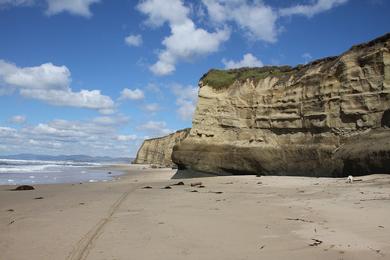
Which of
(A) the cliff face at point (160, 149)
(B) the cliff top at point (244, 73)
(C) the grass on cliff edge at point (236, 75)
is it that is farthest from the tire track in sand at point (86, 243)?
(A) the cliff face at point (160, 149)

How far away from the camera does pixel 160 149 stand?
81312 millimetres

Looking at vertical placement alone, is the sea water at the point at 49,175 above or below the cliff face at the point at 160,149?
below

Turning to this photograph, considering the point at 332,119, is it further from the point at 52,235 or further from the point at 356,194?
the point at 52,235

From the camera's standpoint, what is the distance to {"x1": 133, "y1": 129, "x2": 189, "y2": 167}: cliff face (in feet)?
237

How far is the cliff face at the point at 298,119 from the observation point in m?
15.8

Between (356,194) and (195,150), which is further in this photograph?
(195,150)

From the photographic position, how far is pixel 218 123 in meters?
23.6

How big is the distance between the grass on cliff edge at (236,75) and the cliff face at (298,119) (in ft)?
0.21

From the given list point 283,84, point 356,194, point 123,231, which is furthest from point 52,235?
point 283,84

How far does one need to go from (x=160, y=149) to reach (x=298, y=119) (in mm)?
63195

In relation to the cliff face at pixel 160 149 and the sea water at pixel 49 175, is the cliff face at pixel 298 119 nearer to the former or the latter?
the sea water at pixel 49 175

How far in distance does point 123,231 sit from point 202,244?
1.43m

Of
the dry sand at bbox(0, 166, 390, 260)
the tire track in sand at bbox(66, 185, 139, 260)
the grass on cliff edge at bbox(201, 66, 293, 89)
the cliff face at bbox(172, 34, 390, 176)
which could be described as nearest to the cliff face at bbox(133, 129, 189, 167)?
the grass on cliff edge at bbox(201, 66, 293, 89)

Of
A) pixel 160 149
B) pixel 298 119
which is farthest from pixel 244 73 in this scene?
pixel 160 149
